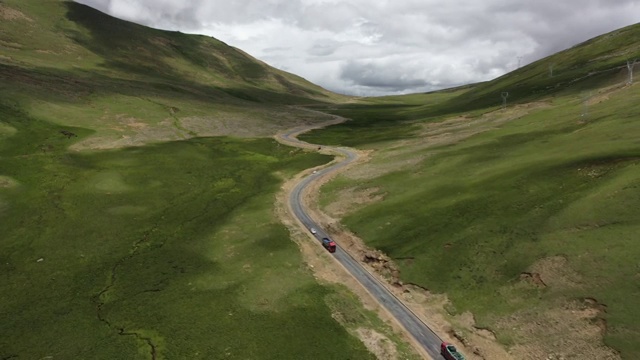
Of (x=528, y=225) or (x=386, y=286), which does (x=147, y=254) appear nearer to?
(x=386, y=286)

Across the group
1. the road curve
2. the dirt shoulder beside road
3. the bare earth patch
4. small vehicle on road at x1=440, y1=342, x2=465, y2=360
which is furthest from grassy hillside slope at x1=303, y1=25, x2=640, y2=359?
small vehicle on road at x1=440, y1=342, x2=465, y2=360

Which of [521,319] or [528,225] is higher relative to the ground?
[528,225]

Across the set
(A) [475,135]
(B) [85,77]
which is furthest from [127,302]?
(B) [85,77]

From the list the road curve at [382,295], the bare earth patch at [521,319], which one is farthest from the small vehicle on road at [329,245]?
the bare earth patch at [521,319]

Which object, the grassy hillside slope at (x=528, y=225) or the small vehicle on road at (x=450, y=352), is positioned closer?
the small vehicle on road at (x=450, y=352)

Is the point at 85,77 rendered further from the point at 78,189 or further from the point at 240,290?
the point at 240,290

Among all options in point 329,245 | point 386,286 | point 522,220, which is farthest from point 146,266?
point 522,220

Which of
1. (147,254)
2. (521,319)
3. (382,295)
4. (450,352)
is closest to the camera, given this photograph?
(450,352)

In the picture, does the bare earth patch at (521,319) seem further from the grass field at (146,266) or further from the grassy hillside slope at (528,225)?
the grass field at (146,266)
